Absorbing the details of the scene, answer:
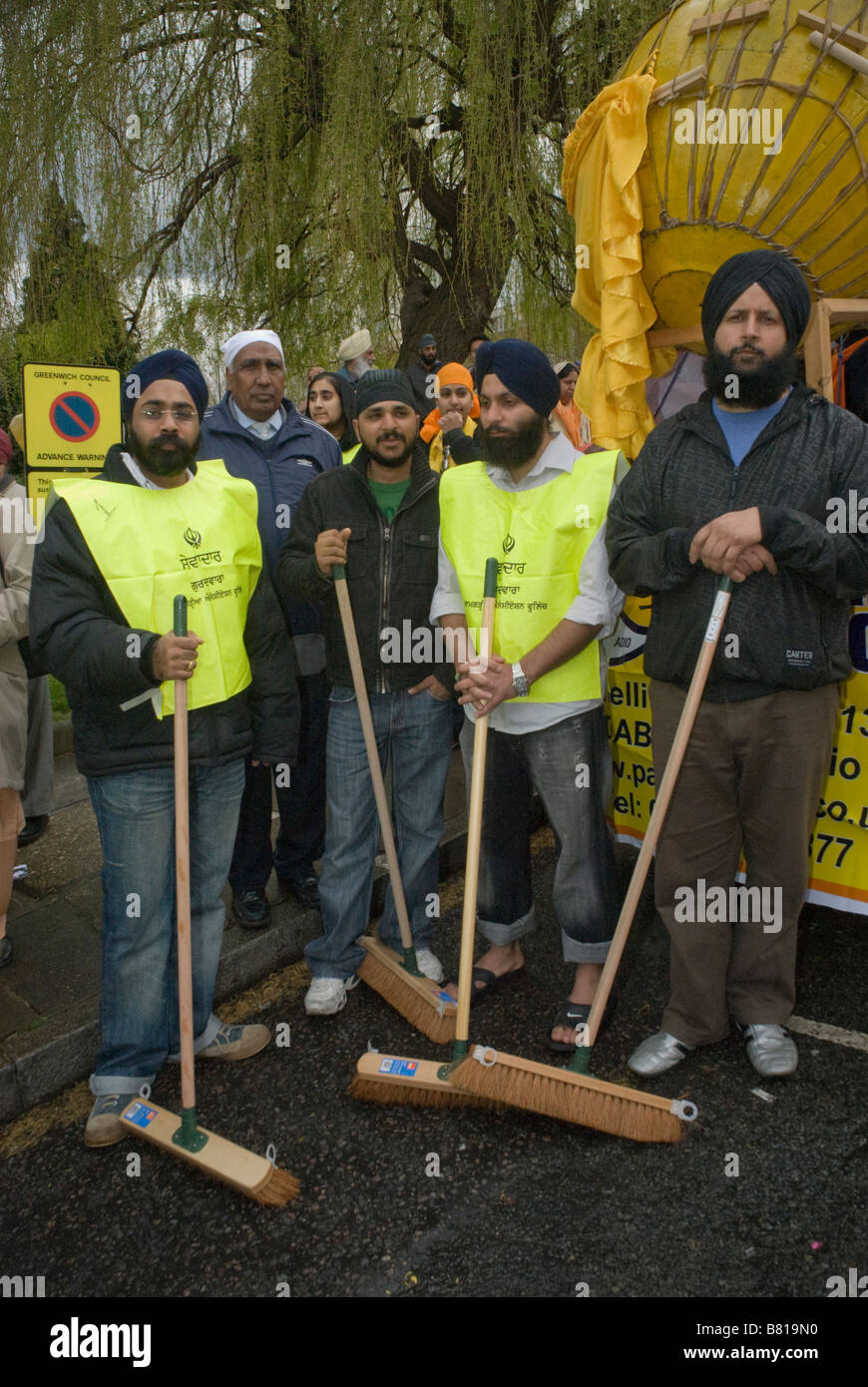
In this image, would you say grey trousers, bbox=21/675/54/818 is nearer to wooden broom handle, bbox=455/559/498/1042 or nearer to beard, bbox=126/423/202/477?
beard, bbox=126/423/202/477

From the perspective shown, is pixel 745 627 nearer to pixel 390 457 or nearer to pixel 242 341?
pixel 390 457

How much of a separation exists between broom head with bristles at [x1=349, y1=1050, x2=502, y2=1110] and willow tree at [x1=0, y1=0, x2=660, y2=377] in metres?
5.81

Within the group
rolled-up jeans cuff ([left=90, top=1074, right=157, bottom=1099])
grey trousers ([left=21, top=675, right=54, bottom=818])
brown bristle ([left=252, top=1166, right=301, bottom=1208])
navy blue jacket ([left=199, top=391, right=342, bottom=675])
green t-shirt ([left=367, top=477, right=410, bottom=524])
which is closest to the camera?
brown bristle ([left=252, top=1166, right=301, bottom=1208])

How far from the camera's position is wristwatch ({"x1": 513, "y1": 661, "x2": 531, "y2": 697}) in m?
3.03

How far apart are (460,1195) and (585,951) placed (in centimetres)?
93

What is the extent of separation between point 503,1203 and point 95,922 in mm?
2158

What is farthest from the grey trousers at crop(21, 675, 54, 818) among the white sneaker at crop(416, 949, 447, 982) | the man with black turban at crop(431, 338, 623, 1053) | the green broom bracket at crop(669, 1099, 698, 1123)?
the green broom bracket at crop(669, 1099, 698, 1123)

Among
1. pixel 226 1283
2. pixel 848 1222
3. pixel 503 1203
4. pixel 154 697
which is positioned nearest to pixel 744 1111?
pixel 848 1222

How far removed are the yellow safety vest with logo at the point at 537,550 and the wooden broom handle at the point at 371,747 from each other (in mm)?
388

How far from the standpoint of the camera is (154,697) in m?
2.82

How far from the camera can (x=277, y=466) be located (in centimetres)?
391

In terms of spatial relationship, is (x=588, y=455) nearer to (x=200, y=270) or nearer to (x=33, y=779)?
(x=33, y=779)

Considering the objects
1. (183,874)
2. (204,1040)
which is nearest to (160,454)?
(183,874)

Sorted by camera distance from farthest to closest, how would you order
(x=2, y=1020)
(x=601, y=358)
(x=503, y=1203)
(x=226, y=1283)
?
(x=601, y=358), (x=2, y=1020), (x=503, y=1203), (x=226, y=1283)
